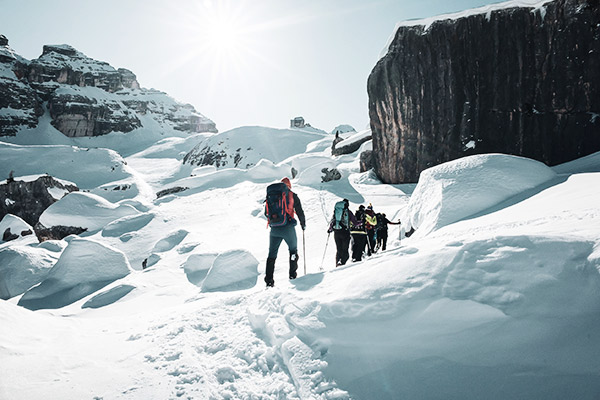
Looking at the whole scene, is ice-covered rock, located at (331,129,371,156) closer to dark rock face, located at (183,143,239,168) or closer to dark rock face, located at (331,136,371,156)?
dark rock face, located at (331,136,371,156)

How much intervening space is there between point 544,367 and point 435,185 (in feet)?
20.5

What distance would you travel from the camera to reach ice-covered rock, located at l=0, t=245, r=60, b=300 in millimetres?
10820

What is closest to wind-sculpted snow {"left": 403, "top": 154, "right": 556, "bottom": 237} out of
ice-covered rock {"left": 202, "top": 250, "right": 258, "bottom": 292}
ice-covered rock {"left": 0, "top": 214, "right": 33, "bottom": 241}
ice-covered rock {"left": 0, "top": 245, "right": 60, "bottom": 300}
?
ice-covered rock {"left": 202, "top": 250, "right": 258, "bottom": 292}

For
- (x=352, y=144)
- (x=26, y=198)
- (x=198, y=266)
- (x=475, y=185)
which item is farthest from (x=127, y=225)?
(x=352, y=144)

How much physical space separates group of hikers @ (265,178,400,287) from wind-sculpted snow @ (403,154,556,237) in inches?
56.5

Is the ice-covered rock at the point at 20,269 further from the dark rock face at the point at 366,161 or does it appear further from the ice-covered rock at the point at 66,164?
the ice-covered rock at the point at 66,164

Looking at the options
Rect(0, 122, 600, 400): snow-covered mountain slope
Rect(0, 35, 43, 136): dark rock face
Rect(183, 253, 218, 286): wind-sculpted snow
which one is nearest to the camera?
Rect(0, 122, 600, 400): snow-covered mountain slope

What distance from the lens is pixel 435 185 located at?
25.5ft

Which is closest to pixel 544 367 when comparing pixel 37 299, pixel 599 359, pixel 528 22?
pixel 599 359

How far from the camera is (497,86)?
1196 centimetres

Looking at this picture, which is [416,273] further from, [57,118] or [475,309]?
[57,118]

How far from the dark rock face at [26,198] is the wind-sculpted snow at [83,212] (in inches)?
340

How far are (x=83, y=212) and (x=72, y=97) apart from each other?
3040 inches

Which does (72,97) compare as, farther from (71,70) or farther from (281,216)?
(281,216)
